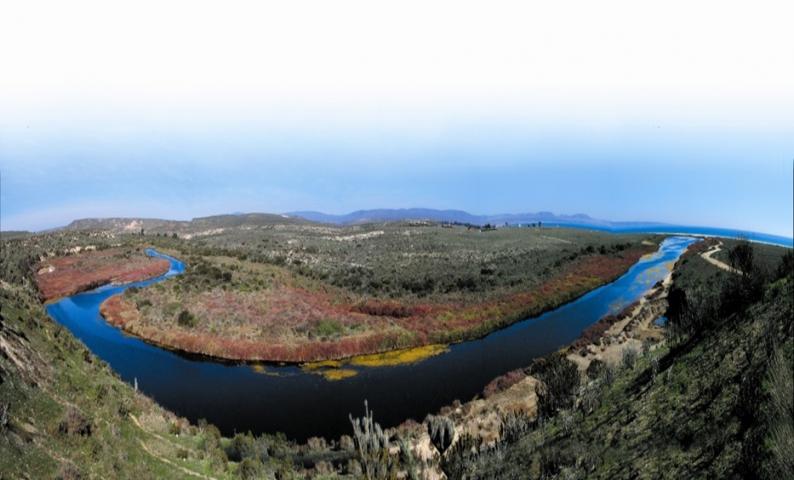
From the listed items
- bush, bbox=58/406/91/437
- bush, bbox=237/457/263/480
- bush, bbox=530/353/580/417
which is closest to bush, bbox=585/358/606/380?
bush, bbox=530/353/580/417

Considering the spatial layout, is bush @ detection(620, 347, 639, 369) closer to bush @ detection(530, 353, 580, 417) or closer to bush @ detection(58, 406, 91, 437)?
bush @ detection(530, 353, 580, 417)

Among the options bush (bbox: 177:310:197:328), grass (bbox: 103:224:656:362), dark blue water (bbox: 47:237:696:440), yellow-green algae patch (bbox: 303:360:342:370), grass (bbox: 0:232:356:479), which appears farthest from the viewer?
bush (bbox: 177:310:197:328)

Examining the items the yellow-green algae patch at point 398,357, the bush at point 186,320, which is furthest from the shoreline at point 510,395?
the bush at point 186,320

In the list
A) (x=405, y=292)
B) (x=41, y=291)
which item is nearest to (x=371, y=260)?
(x=405, y=292)

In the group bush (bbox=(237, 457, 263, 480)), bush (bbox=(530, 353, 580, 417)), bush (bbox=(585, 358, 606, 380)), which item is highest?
bush (bbox=(530, 353, 580, 417))

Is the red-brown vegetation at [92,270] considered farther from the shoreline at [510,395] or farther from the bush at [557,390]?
the bush at [557,390]

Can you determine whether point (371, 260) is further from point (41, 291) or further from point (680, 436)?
point (680, 436)

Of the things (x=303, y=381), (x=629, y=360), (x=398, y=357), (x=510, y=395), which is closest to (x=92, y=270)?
(x=303, y=381)
